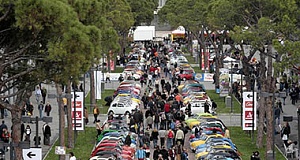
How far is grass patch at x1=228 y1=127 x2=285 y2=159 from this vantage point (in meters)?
46.9

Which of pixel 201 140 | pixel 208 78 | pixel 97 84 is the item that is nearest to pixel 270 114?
pixel 201 140

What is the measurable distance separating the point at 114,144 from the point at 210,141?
4146 mm

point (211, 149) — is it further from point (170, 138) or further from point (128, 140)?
point (170, 138)

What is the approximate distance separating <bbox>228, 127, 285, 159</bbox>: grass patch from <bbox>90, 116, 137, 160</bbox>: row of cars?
508 cm

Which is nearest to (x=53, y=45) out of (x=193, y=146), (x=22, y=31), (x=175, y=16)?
(x=22, y=31)

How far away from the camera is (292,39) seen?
41.4 metres

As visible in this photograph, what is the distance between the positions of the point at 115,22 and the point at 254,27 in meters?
33.2

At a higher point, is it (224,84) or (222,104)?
(224,84)

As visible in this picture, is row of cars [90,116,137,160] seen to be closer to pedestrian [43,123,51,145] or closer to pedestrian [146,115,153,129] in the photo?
pedestrian [146,115,153,129]

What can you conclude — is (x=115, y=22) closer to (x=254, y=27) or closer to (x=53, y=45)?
(x=254, y=27)

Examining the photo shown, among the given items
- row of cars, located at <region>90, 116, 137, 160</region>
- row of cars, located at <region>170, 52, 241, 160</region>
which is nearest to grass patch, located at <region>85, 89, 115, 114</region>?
row of cars, located at <region>170, 52, 241, 160</region>

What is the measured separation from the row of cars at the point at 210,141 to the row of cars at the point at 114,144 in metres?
2.85

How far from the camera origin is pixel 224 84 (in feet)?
230

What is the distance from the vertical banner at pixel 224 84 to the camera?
67125 millimetres
